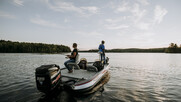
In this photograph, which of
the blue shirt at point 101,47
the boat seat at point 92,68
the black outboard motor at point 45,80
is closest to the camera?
the black outboard motor at point 45,80

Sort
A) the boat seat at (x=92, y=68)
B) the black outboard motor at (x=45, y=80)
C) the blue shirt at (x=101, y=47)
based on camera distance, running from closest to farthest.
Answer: the black outboard motor at (x=45, y=80)
the boat seat at (x=92, y=68)
the blue shirt at (x=101, y=47)

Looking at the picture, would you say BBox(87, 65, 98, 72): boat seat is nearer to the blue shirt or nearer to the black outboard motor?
the black outboard motor

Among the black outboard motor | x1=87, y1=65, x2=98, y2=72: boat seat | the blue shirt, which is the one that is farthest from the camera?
the blue shirt

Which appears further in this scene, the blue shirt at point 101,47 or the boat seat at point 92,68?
the blue shirt at point 101,47

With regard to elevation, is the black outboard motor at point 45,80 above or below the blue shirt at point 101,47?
below

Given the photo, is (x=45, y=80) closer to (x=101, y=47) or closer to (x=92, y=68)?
(x=92, y=68)

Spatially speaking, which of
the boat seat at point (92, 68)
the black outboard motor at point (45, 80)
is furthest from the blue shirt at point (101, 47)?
the black outboard motor at point (45, 80)

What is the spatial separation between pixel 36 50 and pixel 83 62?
11973cm

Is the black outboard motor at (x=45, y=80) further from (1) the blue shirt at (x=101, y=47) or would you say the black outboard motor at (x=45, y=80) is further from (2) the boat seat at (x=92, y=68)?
(1) the blue shirt at (x=101, y=47)

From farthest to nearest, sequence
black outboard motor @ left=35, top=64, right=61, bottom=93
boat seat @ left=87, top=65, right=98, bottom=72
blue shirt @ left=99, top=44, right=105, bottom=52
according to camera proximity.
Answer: blue shirt @ left=99, top=44, right=105, bottom=52, boat seat @ left=87, top=65, right=98, bottom=72, black outboard motor @ left=35, top=64, right=61, bottom=93

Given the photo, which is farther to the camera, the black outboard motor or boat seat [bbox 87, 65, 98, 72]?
boat seat [bbox 87, 65, 98, 72]

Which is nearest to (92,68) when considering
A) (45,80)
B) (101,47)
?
(45,80)

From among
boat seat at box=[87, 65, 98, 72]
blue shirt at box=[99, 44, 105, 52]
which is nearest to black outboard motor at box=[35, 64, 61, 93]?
boat seat at box=[87, 65, 98, 72]

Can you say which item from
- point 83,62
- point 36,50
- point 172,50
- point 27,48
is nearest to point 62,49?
point 36,50
